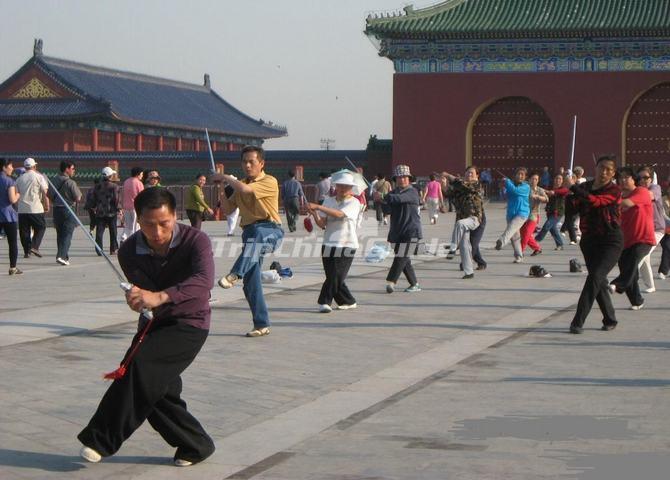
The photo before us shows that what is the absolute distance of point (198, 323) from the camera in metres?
6.20

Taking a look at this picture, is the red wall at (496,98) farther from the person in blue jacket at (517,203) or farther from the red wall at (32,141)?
the person in blue jacket at (517,203)

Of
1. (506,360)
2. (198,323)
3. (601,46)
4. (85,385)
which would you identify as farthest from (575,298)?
(601,46)

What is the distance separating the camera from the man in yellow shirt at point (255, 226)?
34.5 ft

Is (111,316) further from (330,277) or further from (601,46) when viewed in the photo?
(601,46)

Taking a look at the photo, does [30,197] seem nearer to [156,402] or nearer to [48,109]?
[156,402]

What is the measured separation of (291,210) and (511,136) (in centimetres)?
1909

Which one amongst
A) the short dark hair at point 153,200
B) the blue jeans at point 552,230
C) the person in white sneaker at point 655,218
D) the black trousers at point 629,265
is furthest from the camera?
the blue jeans at point 552,230

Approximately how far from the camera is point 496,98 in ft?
149

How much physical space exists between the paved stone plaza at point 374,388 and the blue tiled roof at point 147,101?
38.0 meters

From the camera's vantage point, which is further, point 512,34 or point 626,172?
point 512,34

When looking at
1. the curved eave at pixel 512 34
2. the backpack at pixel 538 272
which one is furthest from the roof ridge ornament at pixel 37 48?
the backpack at pixel 538 272

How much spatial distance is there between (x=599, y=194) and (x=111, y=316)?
14.4 ft

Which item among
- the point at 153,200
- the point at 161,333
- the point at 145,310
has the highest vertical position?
the point at 153,200

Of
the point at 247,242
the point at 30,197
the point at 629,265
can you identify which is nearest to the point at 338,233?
the point at 247,242
